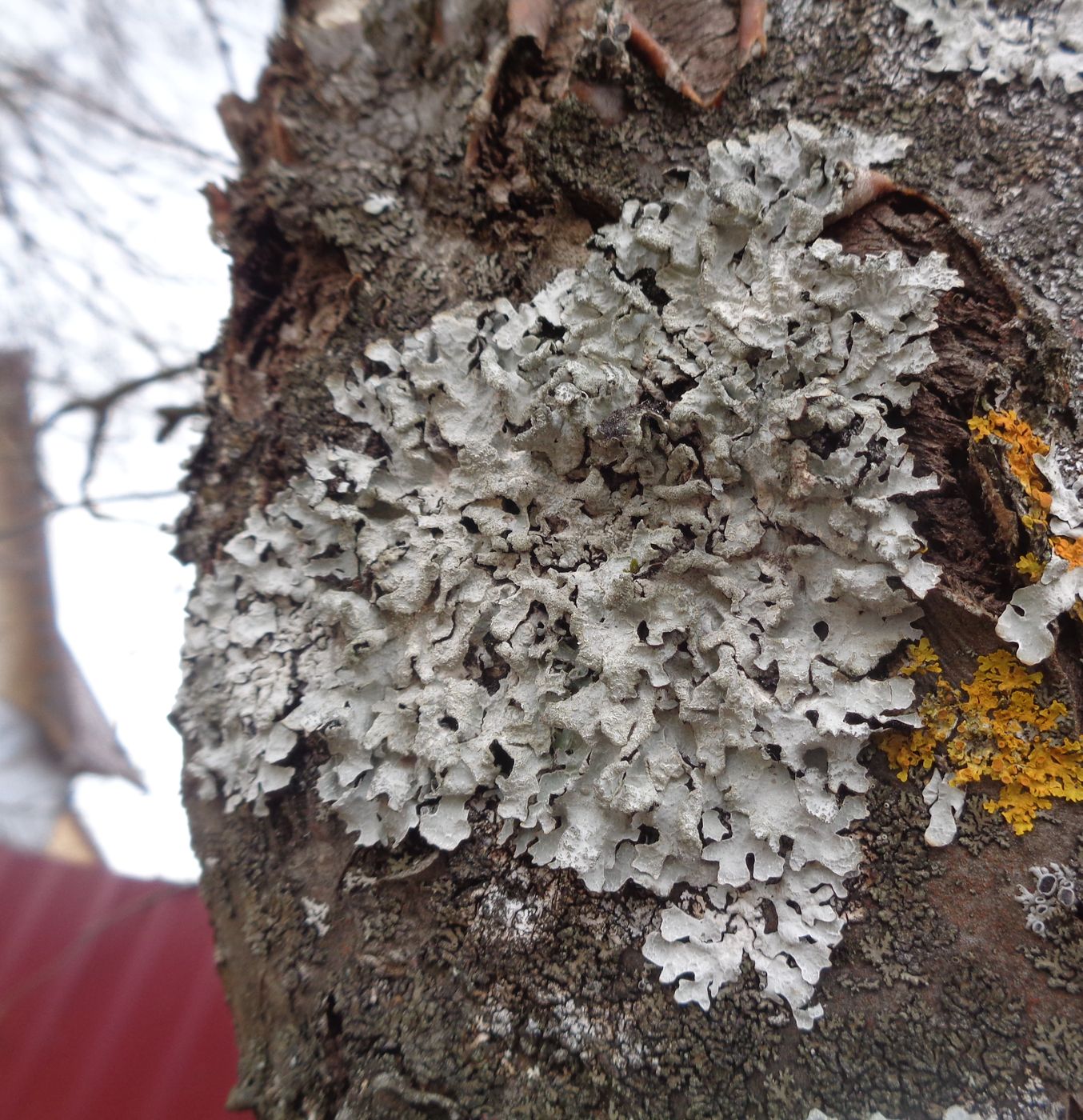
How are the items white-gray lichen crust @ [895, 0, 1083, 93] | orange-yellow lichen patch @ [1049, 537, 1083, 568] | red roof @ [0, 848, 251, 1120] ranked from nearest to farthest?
orange-yellow lichen patch @ [1049, 537, 1083, 568] → white-gray lichen crust @ [895, 0, 1083, 93] → red roof @ [0, 848, 251, 1120]

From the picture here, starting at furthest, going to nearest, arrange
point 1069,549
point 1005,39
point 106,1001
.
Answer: point 106,1001 < point 1005,39 < point 1069,549

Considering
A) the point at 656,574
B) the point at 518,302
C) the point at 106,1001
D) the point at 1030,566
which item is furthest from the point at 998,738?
the point at 106,1001

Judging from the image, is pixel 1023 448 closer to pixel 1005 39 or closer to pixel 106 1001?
pixel 1005 39

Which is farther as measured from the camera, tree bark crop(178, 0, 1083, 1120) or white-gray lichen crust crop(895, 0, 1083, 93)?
white-gray lichen crust crop(895, 0, 1083, 93)

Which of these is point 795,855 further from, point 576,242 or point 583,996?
point 576,242

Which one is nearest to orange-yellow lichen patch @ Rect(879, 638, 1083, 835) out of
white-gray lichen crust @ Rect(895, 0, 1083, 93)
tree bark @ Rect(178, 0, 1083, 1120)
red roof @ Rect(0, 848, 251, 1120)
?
tree bark @ Rect(178, 0, 1083, 1120)

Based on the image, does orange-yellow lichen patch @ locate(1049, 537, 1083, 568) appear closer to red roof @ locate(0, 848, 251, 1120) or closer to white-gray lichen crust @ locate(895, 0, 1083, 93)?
white-gray lichen crust @ locate(895, 0, 1083, 93)
